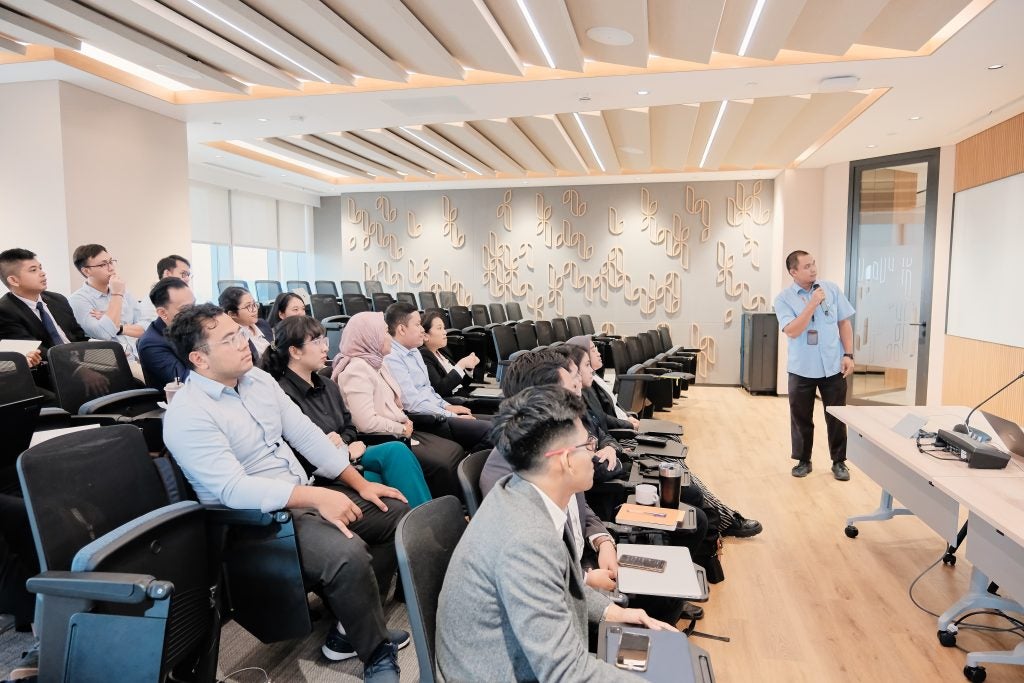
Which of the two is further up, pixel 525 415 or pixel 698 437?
pixel 525 415

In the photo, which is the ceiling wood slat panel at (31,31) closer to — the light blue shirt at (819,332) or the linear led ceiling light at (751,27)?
the linear led ceiling light at (751,27)

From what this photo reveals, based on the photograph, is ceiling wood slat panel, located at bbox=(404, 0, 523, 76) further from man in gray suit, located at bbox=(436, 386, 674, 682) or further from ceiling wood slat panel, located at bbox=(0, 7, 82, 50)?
man in gray suit, located at bbox=(436, 386, 674, 682)

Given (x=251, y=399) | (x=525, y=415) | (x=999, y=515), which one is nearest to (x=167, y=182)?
(x=251, y=399)

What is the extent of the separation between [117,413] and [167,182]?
398 cm

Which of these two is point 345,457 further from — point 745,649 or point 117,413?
point 745,649

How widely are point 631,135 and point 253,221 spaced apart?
259 inches

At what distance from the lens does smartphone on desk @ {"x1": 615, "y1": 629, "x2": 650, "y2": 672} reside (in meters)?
1.52

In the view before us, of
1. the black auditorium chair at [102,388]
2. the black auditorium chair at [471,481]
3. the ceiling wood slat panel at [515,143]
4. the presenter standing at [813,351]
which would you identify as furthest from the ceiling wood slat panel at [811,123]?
the black auditorium chair at [102,388]

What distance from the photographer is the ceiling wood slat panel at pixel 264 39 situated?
3.96m

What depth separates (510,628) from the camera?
55.0 inches

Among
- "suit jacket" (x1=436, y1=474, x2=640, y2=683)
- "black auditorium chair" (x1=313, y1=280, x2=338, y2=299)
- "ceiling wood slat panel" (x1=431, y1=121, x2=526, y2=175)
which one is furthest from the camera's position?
"black auditorium chair" (x1=313, y1=280, x2=338, y2=299)

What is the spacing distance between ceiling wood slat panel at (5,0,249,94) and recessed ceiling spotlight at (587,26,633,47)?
2853 mm

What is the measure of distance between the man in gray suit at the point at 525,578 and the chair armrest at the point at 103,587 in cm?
62

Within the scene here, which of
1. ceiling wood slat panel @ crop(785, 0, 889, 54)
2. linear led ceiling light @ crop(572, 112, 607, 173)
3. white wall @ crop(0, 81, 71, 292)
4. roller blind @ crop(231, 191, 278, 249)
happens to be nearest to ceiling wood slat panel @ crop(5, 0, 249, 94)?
white wall @ crop(0, 81, 71, 292)
